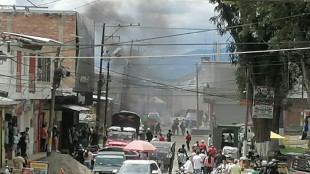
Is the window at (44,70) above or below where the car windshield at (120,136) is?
above

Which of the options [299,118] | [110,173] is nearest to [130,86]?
[299,118]

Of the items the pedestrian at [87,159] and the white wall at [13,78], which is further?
the pedestrian at [87,159]

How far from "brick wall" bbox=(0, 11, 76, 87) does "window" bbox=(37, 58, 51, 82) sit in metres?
12.5

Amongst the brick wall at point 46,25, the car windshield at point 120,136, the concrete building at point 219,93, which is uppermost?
the brick wall at point 46,25

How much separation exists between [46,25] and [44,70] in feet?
49.6

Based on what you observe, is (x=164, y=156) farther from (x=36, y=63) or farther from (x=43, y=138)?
(x=36, y=63)

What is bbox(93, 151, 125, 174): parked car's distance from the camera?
2722 cm

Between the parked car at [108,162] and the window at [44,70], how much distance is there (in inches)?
342

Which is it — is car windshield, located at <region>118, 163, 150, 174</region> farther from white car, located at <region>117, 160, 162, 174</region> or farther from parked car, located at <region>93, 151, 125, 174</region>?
parked car, located at <region>93, 151, 125, 174</region>

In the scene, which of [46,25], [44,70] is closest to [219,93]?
[46,25]

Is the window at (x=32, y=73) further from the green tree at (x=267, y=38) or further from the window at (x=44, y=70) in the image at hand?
the green tree at (x=267, y=38)

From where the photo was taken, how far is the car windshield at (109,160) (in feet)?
91.0

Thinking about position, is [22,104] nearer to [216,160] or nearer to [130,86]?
[216,160]

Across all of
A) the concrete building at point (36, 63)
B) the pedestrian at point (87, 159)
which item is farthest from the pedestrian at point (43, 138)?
the pedestrian at point (87, 159)
